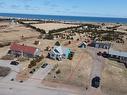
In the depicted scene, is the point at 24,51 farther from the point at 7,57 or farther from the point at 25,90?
the point at 25,90

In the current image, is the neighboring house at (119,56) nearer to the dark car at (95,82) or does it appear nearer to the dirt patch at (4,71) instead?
the dark car at (95,82)

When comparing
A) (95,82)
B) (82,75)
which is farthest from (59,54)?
(95,82)

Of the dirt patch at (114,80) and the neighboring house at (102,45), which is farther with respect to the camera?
the neighboring house at (102,45)

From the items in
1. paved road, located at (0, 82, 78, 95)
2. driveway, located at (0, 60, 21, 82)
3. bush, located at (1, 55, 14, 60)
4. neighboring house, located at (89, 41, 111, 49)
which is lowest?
paved road, located at (0, 82, 78, 95)

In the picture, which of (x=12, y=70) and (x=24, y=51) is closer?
(x=12, y=70)

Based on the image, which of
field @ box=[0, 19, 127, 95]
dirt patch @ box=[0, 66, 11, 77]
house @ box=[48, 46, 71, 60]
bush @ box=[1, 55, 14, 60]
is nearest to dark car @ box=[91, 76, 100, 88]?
field @ box=[0, 19, 127, 95]

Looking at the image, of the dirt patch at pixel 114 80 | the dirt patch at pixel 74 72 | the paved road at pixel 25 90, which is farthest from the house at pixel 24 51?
the paved road at pixel 25 90

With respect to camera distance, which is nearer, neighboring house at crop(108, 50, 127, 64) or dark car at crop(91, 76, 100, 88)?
dark car at crop(91, 76, 100, 88)

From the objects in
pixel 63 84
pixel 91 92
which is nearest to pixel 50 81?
pixel 63 84

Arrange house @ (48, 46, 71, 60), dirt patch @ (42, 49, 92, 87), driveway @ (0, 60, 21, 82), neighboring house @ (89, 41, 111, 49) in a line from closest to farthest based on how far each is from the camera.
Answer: driveway @ (0, 60, 21, 82), dirt patch @ (42, 49, 92, 87), house @ (48, 46, 71, 60), neighboring house @ (89, 41, 111, 49)

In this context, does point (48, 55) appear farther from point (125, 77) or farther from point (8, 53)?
point (125, 77)

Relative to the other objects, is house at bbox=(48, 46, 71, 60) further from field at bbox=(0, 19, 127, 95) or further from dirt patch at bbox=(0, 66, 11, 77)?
dirt patch at bbox=(0, 66, 11, 77)
